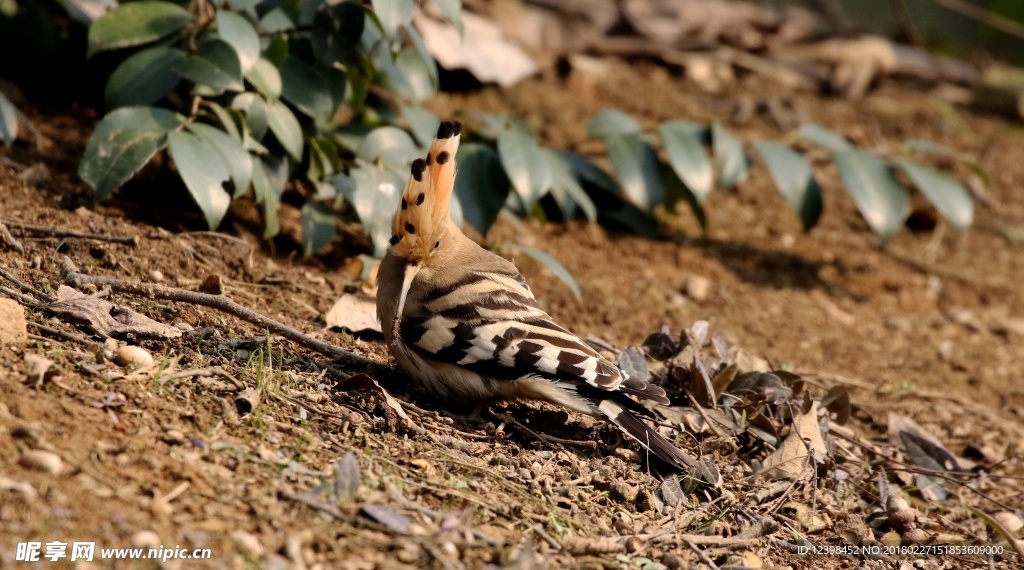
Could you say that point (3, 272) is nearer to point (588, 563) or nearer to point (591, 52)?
point (588, 563)

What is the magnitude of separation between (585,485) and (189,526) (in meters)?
1.19

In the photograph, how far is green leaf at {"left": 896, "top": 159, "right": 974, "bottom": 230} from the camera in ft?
17.9

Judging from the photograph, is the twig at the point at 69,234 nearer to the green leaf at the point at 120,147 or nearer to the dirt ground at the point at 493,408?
the dirt ground at the point at 493,408

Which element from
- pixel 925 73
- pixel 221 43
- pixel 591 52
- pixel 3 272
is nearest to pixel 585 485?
pixel 3 272

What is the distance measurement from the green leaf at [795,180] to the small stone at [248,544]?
12.0 feet

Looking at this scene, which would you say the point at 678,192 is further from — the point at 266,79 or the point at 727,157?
the point at 266,79

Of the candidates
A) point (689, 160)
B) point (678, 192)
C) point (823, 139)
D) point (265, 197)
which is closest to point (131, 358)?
point (265, 197)

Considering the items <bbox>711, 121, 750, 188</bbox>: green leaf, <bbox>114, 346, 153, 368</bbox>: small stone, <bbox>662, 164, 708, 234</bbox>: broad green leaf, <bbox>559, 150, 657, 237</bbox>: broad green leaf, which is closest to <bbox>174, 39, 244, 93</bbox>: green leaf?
<bbox>114, 346, 153, 368</bbox>: small stone

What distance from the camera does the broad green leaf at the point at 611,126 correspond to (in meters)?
5.30

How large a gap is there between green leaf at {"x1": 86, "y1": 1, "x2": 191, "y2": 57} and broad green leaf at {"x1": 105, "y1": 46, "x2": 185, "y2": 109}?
0.25 feet

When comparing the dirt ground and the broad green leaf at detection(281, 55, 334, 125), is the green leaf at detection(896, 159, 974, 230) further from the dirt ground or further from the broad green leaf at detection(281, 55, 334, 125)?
the broad green leaf at detection(281, 55, 334, 125)

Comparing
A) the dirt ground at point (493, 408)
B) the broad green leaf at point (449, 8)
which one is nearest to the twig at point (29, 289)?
the dirt ground at point (493, 408)

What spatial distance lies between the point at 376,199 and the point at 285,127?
1.50ft

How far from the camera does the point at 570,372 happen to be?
3.16 m
